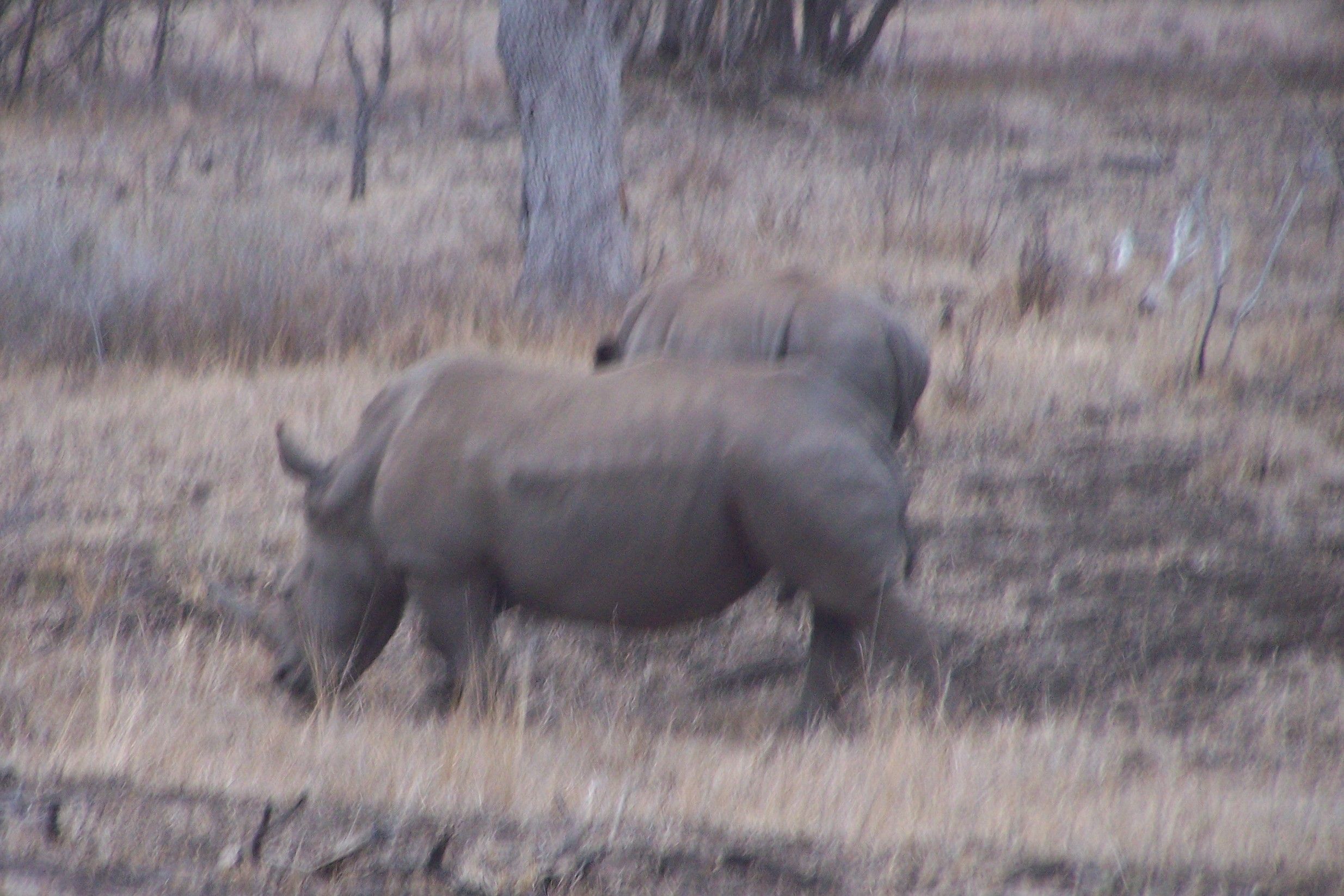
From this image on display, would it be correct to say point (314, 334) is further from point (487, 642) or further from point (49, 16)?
point (49, 16)

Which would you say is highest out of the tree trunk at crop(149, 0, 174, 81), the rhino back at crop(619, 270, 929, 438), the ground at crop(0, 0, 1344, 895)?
the rhino back at crop(619, 270, 929, 438)

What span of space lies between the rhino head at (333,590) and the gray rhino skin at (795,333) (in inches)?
59.5

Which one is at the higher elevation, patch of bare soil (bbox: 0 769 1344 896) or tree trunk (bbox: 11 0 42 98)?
patch of bare soil (bbox: 0 769 1344 896)

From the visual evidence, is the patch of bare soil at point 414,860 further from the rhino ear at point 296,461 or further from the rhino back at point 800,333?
the rhino back at point 800,333

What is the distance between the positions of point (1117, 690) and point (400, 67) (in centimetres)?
2068

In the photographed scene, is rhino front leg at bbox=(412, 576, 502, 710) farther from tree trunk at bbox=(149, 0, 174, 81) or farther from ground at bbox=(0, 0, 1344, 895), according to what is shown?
tree trunk at bbox=(149, 0, 174, 81)

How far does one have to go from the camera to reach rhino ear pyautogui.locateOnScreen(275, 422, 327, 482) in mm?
5820

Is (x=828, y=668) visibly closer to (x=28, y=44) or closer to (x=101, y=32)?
(x=28, y=44)

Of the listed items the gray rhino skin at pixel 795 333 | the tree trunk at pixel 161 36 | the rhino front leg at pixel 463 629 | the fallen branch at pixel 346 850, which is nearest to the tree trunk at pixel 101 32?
the tree trunk at pixel 161 36

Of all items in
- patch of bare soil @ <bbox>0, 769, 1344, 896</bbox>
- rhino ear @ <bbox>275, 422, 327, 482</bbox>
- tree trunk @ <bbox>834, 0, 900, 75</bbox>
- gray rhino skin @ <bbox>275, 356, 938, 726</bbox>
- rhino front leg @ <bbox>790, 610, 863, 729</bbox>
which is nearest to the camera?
patch of bare soil @ <bbox>0, 769, 1344, 896</bbox>

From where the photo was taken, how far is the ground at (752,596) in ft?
14.6

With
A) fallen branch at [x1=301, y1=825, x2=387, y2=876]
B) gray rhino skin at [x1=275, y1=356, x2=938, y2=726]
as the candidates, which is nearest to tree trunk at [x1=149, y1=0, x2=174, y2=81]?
gray rhino skin at [x1=275, y1=356, x2=938, y2=726]

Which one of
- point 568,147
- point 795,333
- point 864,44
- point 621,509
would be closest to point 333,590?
point 621,509

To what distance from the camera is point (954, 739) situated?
17.1ft
